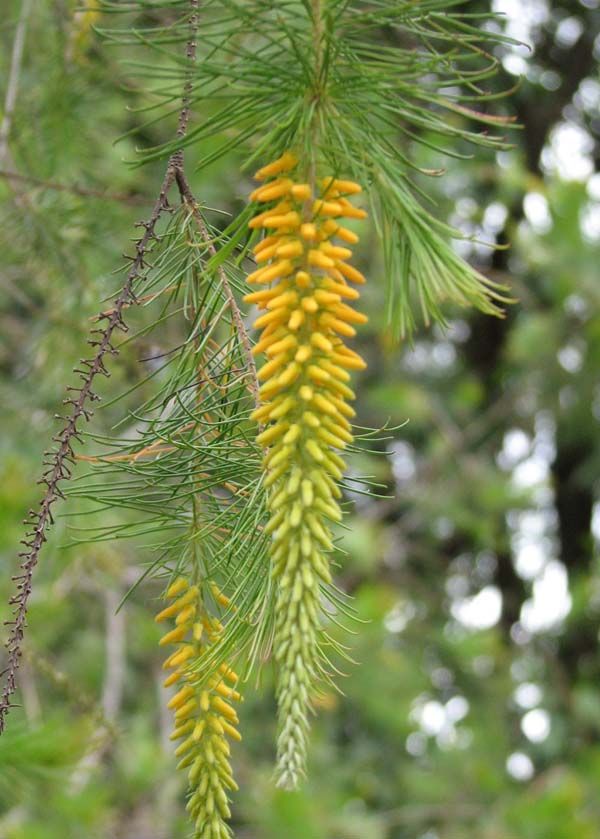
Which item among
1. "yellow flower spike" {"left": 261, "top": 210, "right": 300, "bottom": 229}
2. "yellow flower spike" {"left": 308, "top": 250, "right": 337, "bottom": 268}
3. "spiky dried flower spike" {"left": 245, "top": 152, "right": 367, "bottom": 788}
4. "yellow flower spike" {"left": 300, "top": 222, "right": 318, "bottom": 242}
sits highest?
"yellow flower spike" {"left": 261, "top": 210, "right": 300, "bottom": 229}

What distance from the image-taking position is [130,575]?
187 cm

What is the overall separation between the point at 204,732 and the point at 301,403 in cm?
14

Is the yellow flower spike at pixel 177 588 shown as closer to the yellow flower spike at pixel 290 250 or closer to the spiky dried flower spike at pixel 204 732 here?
the spiky dried flower spike at pixel 204 732

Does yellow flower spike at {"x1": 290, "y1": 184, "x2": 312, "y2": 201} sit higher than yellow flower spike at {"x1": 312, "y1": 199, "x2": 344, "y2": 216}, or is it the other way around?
yellow flower spike at {"x1": 290, "y1": 184, "x2": 312, "y2": 201}

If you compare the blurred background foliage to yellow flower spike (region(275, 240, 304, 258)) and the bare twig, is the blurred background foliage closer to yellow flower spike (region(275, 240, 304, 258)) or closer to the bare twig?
the bare twig

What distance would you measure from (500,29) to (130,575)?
1272 mm

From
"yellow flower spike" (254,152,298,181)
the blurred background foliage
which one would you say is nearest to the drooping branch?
"yellow flower spike" (254,152,298,181)

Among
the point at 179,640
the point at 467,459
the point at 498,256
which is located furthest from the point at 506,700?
the point at 179,640

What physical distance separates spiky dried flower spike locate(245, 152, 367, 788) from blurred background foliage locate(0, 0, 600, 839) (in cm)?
49

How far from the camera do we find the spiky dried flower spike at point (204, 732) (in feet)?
1.35

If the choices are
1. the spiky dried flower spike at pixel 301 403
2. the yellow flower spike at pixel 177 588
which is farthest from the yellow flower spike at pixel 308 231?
the yellow flower spike at pixel 177 588

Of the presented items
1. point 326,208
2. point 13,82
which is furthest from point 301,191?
point 13,82

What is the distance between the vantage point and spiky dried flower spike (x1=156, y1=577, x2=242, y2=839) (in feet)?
1.35

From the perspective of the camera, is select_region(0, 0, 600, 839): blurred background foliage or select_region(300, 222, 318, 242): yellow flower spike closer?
select_region(300, 222, 318, 242): yellow flower spike
